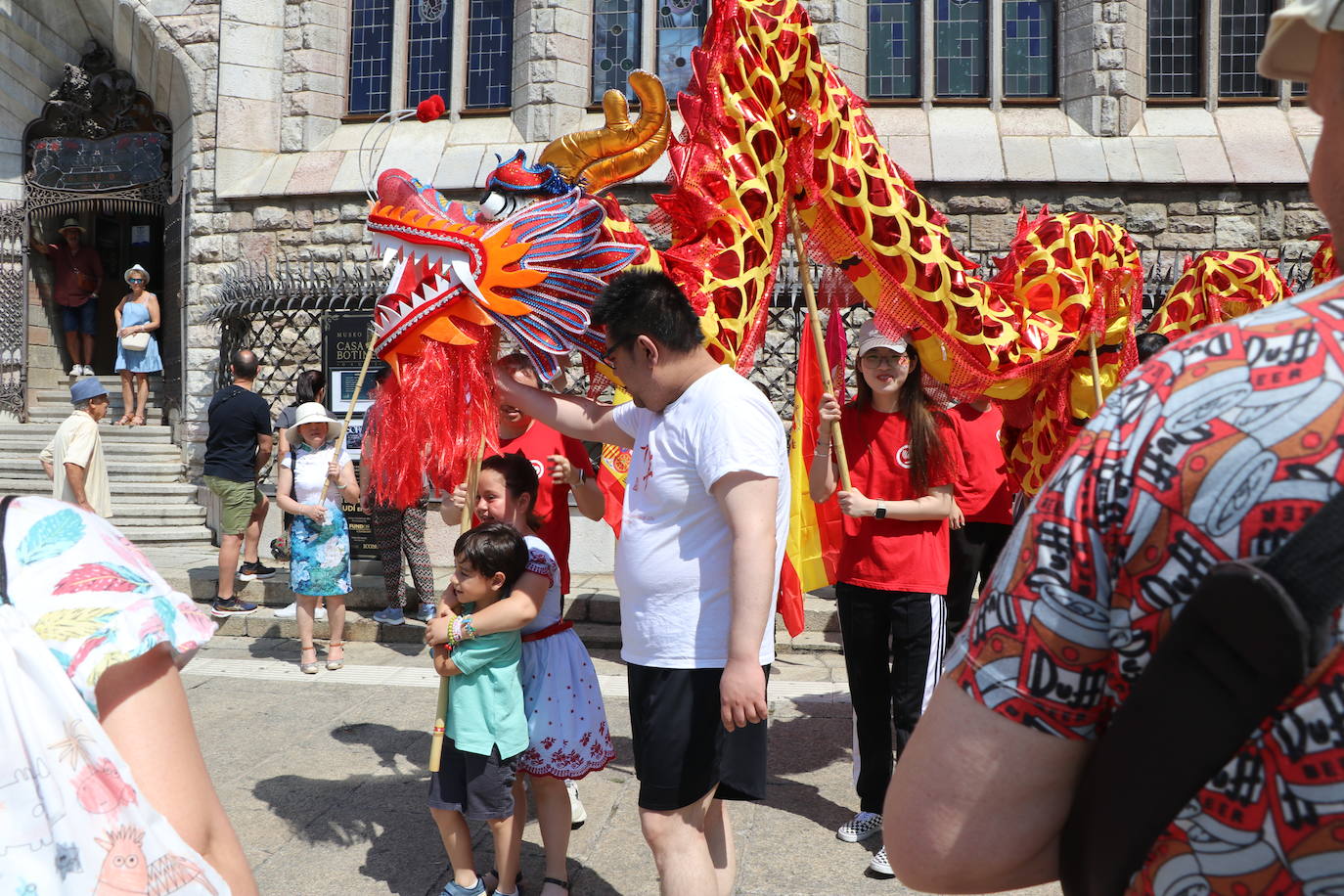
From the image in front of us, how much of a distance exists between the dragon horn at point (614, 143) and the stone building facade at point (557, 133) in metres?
7.33

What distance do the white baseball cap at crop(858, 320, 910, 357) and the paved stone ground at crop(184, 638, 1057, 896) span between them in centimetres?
173

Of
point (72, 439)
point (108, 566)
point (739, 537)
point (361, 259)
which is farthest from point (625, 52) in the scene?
point (108, 566)

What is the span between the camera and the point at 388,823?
12.8 ft

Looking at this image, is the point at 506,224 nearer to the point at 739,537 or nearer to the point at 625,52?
the point at 739,537

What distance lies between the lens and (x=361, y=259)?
451 inches

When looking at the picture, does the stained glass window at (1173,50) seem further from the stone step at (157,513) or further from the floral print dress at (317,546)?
the stone step at (157,513)

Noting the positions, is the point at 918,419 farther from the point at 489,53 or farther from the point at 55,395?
the point at 55,395

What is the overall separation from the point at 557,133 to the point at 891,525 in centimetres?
840

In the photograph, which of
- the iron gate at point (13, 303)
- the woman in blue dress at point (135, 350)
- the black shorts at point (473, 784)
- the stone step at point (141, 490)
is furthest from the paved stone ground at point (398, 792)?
the iron gate at point (13, 303)

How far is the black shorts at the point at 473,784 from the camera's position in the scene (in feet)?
10.4

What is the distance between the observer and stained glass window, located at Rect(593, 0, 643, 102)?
11469mm

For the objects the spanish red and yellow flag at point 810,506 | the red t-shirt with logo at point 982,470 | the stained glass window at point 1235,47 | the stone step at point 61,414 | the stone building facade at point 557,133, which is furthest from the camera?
the stone step at point 61,414

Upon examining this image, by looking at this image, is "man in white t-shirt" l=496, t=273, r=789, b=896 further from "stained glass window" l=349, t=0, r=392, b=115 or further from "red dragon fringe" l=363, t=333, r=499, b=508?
"stained glass window" l=349, t=0, r=392, b=115

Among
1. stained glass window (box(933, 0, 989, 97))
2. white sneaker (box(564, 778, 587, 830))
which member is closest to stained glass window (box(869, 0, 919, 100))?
stained glass window (box(933, 0, 989, 97))
